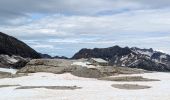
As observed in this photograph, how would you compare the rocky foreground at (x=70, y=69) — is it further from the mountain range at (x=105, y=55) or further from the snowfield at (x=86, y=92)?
the mountain range at (x=105, y=55)

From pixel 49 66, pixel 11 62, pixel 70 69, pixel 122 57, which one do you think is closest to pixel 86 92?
pixel 70 69

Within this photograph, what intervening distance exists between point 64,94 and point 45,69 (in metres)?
17.7

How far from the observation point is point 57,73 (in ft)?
159

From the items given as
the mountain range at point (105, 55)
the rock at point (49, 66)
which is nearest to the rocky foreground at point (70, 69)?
the rock at point (49, 66)

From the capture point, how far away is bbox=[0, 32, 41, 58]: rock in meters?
84.8

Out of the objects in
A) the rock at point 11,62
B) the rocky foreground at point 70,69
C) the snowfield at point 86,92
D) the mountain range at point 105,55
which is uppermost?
the mountain range at point 105,55

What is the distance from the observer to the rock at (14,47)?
278 feet

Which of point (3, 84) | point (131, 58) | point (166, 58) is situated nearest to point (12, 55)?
point (3, 84)

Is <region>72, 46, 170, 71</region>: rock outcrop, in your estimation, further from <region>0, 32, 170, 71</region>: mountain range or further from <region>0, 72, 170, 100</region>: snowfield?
<region>0, 72, 170, 100</region>: snowfield

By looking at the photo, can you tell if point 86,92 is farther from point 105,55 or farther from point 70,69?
point 105,55

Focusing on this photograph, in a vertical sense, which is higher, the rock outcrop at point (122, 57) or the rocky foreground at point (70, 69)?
the rock outcrop at point (122, 57)

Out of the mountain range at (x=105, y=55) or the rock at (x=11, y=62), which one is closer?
the rock at (x=11, y=62)

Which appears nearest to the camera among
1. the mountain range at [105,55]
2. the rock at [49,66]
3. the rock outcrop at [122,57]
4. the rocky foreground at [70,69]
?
the rocky foreground at [70,69]

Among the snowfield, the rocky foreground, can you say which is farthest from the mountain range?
the snowfield
